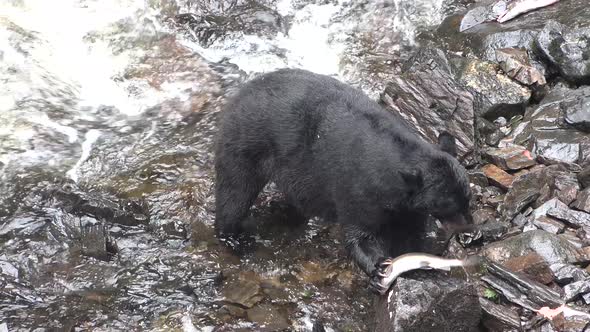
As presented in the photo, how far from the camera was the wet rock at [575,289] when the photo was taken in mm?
5941

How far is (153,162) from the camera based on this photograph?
8.55 metres

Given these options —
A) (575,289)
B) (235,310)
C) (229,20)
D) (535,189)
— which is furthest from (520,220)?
(229,20)

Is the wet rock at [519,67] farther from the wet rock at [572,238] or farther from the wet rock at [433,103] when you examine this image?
the wet rock at [572,238]

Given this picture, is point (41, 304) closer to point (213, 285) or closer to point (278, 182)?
point (213, 285)

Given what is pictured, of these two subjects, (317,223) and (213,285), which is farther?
(317,223)

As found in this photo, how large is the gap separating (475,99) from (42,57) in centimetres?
641

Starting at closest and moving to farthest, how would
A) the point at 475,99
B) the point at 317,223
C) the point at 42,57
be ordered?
1. the point at 317,223
2. the point at 475,99
3. the point at 42,57

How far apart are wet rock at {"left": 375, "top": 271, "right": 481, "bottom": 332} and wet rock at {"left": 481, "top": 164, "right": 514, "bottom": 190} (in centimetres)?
234

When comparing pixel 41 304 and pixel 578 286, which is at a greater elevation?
pixel 578 286

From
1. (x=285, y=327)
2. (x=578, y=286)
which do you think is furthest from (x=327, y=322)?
(x=578, y=286)

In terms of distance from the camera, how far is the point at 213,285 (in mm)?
6859

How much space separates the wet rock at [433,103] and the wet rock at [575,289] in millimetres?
2417

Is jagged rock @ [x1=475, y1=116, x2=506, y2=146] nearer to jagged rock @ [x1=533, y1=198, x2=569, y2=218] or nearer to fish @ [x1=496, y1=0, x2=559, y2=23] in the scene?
jagged rock @ [x1=533, y1=198, x2=569, y2=218]

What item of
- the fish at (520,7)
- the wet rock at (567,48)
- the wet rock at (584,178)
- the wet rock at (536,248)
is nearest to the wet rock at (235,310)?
the wet rock at (536,248)
